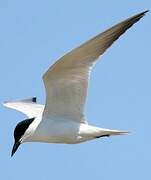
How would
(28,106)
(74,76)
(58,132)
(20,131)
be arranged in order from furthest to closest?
(28,106) < (20,131) < (58,132) < (74,76)

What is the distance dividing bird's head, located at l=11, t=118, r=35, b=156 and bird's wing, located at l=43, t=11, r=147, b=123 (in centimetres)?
40

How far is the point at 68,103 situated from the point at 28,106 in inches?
83.4

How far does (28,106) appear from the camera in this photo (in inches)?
523

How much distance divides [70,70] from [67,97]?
0.63 meters

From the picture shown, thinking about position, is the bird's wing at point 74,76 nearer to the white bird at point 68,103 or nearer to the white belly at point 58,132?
the white bird at point 68,103

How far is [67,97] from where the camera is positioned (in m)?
11.2

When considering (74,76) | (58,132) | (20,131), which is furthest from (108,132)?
(20,131)

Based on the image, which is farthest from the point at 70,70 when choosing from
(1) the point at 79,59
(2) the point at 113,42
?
(2) the point at 113,42

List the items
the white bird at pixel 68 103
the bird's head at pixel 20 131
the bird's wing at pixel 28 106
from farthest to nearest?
the bird's wing at pixel 28 106
the bird's head at pixel 20 131
the white bird at pixel 68 103

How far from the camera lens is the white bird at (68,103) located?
34.1 feet

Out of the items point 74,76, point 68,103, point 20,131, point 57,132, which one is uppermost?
point 74,76

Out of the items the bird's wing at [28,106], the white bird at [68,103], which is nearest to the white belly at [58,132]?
the white bird at [68,103]

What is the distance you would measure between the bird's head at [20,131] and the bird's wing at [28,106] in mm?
602

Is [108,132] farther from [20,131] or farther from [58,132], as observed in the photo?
[20,131]
